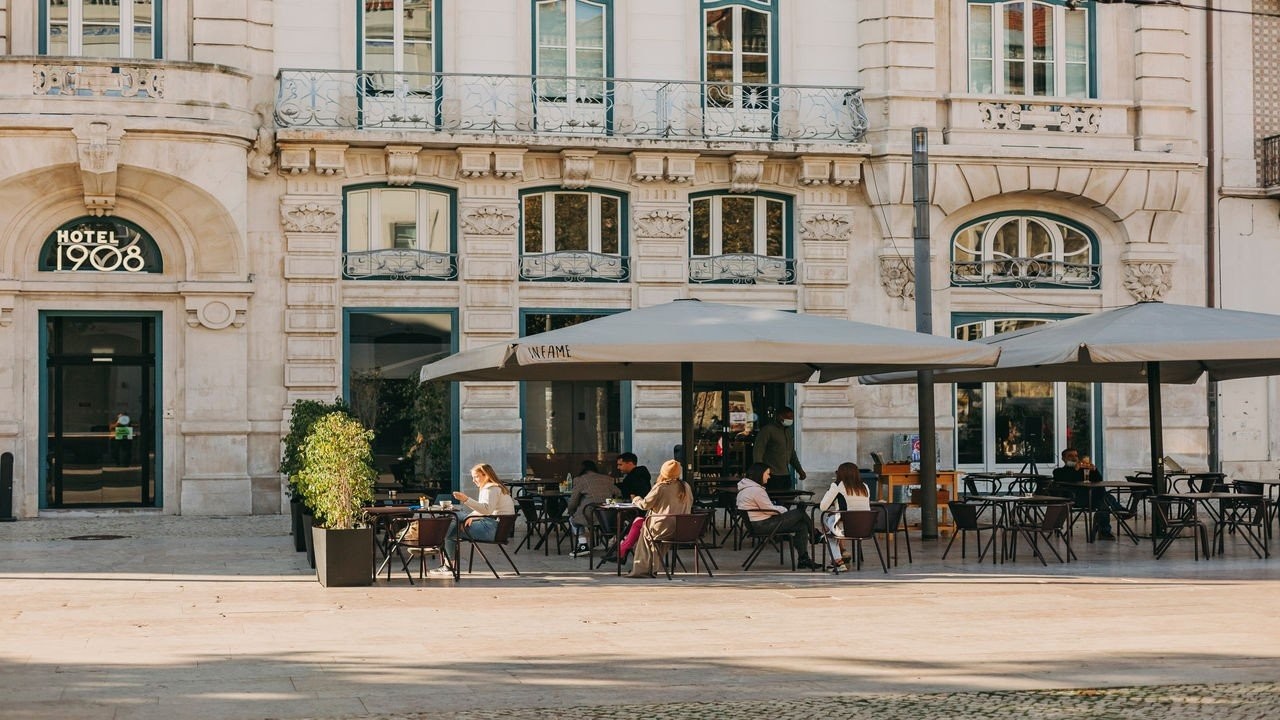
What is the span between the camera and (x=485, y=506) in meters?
15.9

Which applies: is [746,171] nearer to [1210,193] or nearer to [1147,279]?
[1147,279]

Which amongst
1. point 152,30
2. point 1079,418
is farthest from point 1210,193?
point 152,30

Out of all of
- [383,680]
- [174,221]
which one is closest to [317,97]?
[174,221]

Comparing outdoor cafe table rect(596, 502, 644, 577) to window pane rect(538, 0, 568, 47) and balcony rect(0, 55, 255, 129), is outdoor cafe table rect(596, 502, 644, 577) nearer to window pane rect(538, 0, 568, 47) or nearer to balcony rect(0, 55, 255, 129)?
balcony rect(0, 55, 255, 129)

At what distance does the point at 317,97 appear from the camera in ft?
77.2

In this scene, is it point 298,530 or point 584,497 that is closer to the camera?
point 584,497

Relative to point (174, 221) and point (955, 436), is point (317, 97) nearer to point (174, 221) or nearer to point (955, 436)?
point (174, 221)

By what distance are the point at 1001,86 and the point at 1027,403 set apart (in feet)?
16.2

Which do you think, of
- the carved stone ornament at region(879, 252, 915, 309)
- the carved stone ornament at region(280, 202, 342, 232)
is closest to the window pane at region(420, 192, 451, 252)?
the carved stone ornament at region(280, 202, 342, 232)

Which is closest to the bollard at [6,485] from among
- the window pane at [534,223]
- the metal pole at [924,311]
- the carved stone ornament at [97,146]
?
the carved stone ornament at [97,146]

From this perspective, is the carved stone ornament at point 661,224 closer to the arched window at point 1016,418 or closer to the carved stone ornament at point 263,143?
Result: the arched window at point 1016,418

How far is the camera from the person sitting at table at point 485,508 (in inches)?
610

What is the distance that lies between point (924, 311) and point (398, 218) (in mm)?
8121

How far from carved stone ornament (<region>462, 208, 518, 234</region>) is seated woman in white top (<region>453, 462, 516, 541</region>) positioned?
325 inches
